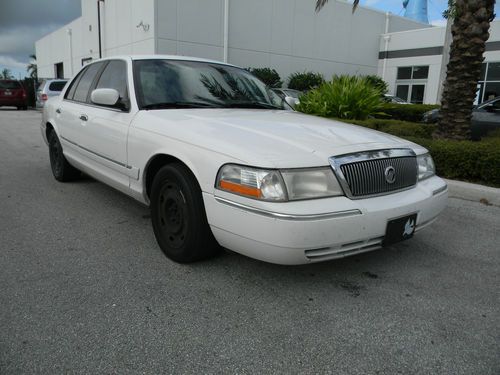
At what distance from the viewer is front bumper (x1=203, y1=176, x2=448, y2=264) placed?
99.9 inches

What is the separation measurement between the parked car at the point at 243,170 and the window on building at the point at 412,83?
89.5ft

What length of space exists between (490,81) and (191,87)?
25830mm

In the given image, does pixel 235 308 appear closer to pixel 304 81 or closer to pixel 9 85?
pixel 304 81

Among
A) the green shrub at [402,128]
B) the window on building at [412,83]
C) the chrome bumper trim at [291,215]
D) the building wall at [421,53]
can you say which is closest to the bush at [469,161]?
the green shrub at [402,128]

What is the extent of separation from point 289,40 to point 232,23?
4.31m

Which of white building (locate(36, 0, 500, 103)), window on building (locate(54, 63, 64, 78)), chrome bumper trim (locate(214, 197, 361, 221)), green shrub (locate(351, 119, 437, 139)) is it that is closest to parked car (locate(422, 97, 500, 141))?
green shrub (locate(351, 119, 437, 139))

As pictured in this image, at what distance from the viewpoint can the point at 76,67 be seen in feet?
108

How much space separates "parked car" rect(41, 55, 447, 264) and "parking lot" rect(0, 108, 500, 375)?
32 centimetres

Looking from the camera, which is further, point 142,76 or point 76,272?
point 142,76

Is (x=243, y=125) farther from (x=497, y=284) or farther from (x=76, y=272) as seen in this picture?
(x=497, y=284)

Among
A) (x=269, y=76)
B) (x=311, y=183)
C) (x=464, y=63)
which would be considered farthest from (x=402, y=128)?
(x=269, y=76)

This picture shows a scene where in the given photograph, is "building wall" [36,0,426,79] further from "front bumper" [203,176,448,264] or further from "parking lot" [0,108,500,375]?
"front bumper" [203,176,448,264]

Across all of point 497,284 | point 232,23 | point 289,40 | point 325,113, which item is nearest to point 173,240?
point 497,284

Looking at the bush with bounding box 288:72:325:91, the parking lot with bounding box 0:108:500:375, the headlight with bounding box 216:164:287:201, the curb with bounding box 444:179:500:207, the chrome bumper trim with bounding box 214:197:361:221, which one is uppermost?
the bush with bounding box 288:72:325:91
